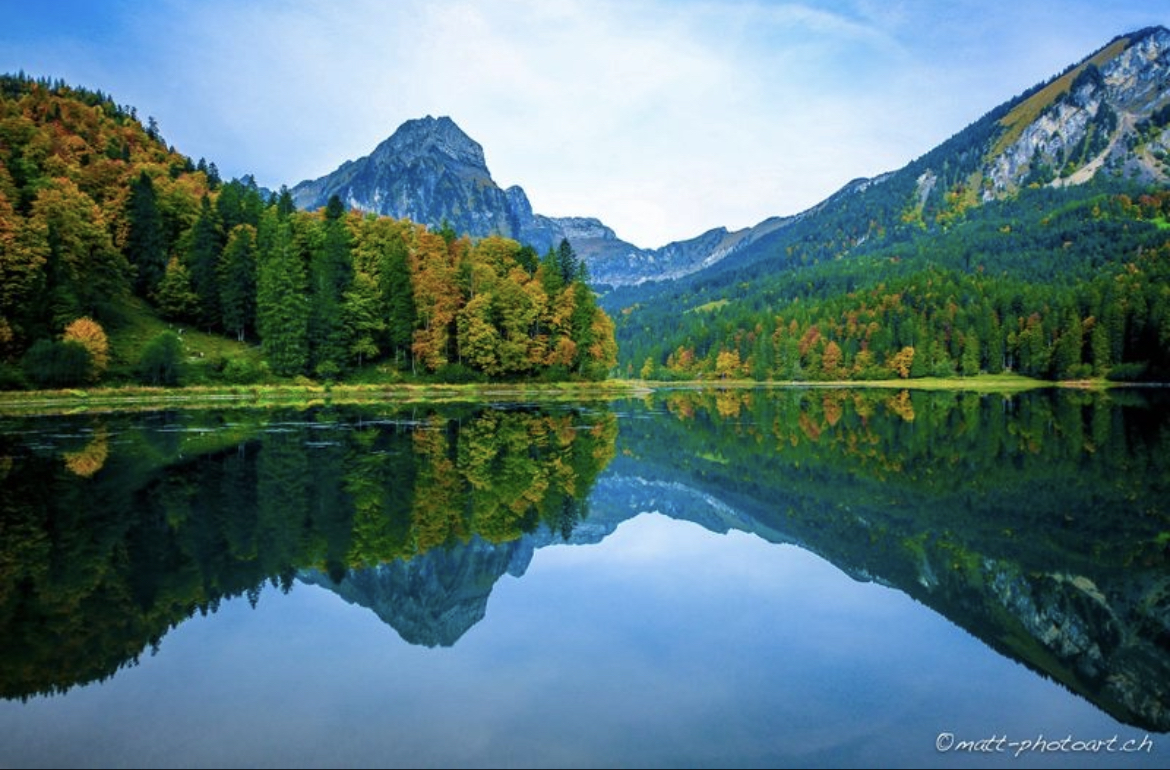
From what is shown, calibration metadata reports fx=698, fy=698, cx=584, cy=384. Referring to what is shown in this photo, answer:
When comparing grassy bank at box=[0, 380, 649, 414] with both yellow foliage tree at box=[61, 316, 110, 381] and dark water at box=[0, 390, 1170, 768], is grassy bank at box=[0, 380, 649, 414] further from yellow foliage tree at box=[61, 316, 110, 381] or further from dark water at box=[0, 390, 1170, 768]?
dark water at box=[0, 390, 1170, 768]

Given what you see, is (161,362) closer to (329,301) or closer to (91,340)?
(91,340)

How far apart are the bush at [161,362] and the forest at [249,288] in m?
0.16

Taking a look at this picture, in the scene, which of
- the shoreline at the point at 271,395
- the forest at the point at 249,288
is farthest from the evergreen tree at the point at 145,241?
the shoreline at the point at 271,395

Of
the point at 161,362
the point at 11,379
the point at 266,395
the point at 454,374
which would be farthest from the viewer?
the point at 454,374

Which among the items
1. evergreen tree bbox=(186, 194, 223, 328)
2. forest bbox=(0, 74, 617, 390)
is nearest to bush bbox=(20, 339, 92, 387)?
forest bbox=(0, 74, 617, 390)

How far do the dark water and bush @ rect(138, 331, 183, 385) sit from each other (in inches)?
1764

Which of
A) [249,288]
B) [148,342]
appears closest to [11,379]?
[148,342]

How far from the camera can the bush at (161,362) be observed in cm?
6806

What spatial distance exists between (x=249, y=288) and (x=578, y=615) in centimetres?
8863

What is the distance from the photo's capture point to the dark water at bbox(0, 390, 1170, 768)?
8.30 meters

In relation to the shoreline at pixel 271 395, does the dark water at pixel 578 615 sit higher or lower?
lower

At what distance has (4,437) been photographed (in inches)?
1452

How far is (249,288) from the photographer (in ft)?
292

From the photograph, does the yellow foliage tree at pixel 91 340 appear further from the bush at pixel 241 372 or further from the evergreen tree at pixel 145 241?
the evergreen tree at pixel 145 241
